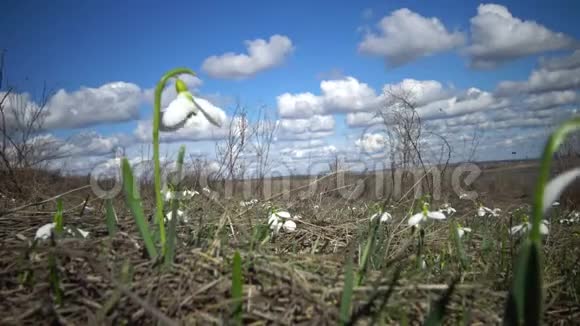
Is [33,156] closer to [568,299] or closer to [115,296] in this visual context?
[115,296]

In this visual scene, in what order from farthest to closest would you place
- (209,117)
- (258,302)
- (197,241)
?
1. (197,241)
2. (209,117)
3. (258,302)

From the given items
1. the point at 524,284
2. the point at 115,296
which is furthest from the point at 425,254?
the point at 115,296

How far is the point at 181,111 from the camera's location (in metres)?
1.29

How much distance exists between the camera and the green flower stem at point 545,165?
2.15 feet

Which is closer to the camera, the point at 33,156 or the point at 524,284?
the point at 524,284

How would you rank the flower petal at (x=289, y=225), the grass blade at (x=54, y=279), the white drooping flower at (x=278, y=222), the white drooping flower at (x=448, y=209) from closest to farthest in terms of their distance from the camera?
the grass blade at (x=54, y=279) < the white drooping flower at (x=278, y=222) < the flower petal at (x=289, y=225) < the white drooping flower at (x=448, y=209)

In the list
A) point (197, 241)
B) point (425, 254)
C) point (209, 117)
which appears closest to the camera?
point (209, 117)

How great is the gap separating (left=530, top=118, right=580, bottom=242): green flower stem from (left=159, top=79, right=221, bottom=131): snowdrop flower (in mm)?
997

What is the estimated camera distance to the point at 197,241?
151 centimetres

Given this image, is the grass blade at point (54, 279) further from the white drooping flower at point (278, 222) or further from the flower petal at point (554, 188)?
the flower petal at point (554, 188)

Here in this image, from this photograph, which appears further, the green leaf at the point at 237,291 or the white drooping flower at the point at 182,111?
the white drooping flower at the point at 182,111

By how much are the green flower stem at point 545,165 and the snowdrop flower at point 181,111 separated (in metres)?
1.00

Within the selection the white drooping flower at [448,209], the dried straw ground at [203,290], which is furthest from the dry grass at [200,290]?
the white drooping flower at [448,209]

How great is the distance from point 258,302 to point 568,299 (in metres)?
1.46
